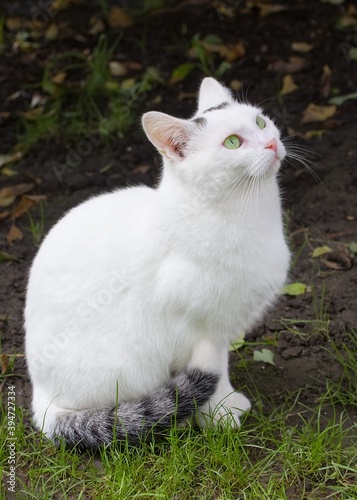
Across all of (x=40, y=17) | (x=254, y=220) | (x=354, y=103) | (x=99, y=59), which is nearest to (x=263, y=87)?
(x=354, y=103)

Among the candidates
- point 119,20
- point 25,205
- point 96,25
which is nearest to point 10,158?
point 25,205

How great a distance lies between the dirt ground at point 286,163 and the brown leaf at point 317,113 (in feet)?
0.12

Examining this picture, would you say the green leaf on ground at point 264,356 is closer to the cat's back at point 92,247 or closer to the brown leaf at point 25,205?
the cat's back at point 92,247

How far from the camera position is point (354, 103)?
5637 mm

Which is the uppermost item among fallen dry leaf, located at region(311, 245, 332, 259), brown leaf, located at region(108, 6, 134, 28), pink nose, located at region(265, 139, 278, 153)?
pink nose, located at region(265, 139, 278, 153)

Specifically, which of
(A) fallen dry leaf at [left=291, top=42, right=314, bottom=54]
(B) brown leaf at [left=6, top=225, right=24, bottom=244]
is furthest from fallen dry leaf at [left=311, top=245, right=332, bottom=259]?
(A) fallen dry leaf at [left=291, top=42, right=314, bottom=54]

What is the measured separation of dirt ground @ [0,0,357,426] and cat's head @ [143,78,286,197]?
3.84 ft

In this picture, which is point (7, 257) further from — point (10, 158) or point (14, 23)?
point (14, 23)

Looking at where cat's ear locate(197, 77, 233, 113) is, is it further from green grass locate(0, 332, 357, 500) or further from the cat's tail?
green grass locate(0, 332, 357, 500)

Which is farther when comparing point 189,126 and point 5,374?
point 5,374

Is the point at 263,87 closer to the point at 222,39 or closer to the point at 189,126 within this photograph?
the point at 222,39

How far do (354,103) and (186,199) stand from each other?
2.87 meters

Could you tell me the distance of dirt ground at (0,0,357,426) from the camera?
399 cm

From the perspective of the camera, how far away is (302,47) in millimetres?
6121
